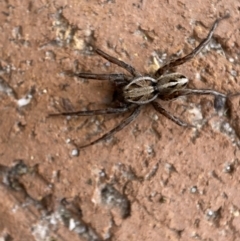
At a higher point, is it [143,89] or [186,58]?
[186,58]

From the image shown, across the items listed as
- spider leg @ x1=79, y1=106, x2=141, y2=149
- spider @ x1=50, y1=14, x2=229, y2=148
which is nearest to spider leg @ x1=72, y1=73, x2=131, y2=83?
spider @ x1=50, y1=14, x2=229, y2=148

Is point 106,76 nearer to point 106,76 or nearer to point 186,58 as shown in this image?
point 106,76

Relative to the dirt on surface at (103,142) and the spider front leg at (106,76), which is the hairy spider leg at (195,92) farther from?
the spider front leg at (106,76)

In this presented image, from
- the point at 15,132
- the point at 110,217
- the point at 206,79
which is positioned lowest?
the point at 110,217

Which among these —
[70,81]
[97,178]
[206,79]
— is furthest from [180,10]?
[97,178]

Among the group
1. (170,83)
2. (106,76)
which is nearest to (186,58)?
(170,83)

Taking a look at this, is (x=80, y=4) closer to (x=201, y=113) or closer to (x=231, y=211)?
(x=201, y=113)
